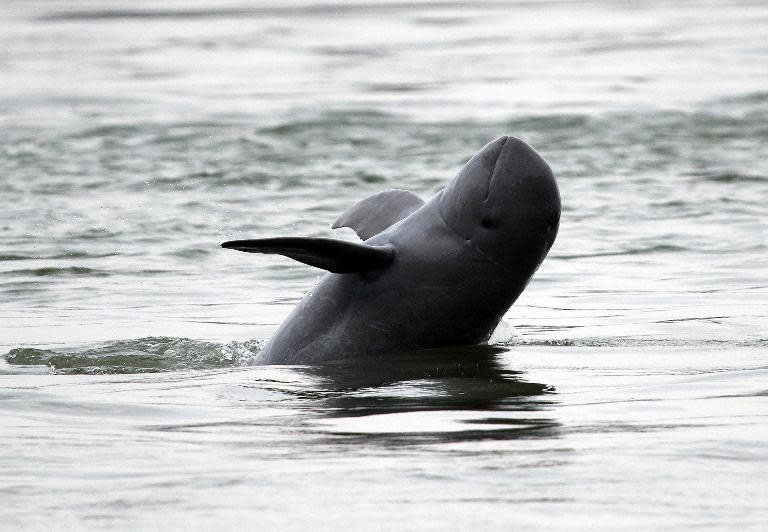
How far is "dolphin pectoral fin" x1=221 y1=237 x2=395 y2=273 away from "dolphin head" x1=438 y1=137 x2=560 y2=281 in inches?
18.0

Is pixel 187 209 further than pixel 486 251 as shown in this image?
Yes

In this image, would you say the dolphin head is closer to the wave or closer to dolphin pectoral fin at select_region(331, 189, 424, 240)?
dolphin pectoral fin at select_region(331, 189, 424, 240)

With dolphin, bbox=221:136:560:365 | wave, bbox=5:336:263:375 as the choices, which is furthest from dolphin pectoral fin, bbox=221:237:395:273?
wave, bbox=5:336:263:375

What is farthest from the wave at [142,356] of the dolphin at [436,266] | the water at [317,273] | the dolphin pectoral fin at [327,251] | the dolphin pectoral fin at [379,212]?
the dolphin pectoral fin at [327,251]

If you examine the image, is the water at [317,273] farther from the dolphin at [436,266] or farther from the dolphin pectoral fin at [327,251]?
the dolphin pectoral fin at [327,251]

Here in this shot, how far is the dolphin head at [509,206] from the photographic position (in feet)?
27.6

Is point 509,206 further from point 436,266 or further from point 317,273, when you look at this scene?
A: point 317,273

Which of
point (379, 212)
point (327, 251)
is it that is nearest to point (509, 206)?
point (327, 251)

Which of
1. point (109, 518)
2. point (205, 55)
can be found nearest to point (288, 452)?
point (109, 518)

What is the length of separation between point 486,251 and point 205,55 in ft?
75.8

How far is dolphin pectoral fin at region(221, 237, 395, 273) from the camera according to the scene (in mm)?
8219

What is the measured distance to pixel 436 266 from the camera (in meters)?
8.72

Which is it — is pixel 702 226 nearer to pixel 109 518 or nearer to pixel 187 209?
pixel 187 209

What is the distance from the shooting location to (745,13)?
121ft
